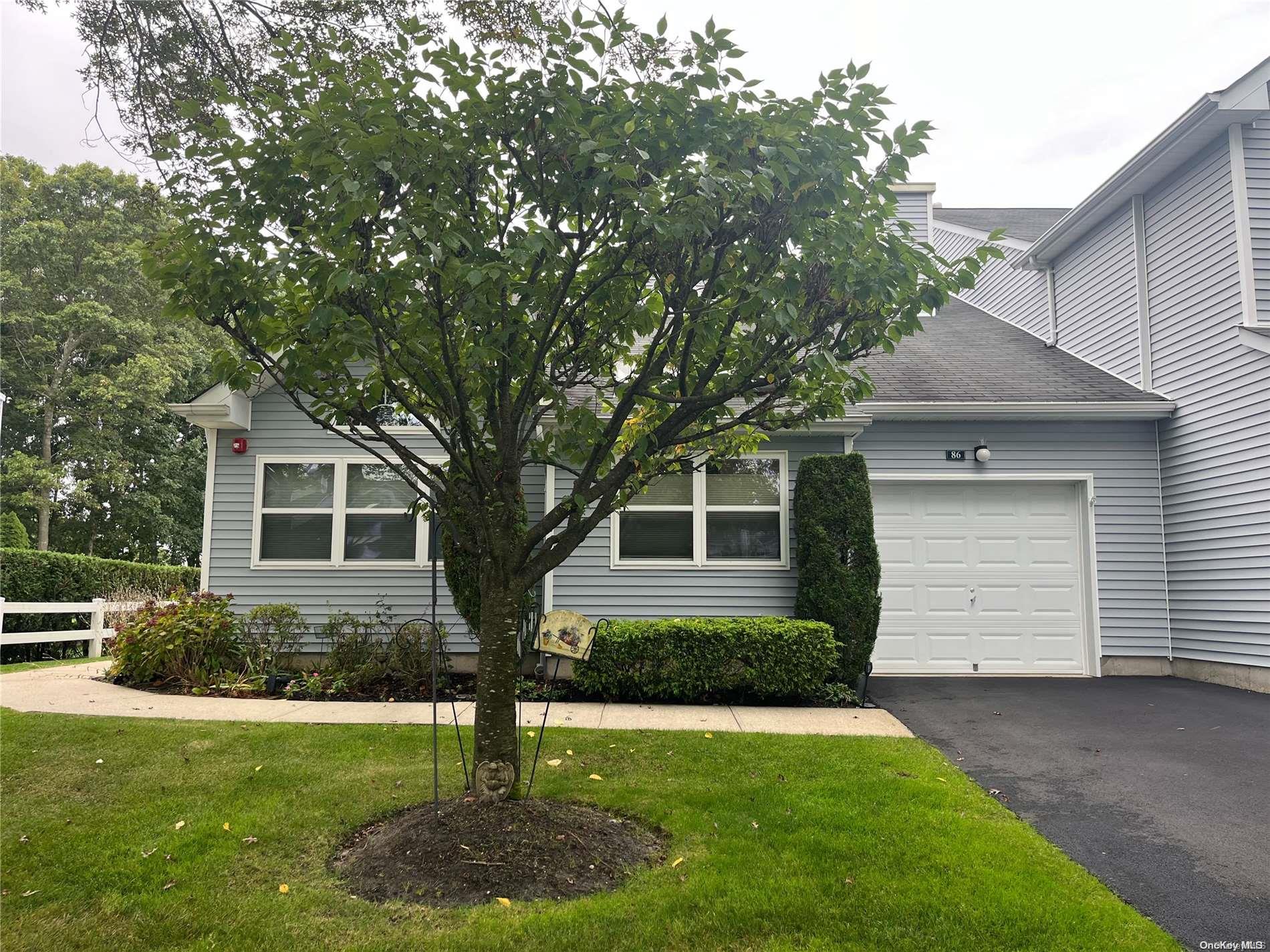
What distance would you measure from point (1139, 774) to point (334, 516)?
8.16 m

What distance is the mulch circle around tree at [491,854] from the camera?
3.41m

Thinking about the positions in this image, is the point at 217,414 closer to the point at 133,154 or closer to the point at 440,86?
the point at 133,154

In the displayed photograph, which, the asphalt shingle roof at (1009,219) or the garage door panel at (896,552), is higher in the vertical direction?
the asphalt shingle roof at (1009,219)

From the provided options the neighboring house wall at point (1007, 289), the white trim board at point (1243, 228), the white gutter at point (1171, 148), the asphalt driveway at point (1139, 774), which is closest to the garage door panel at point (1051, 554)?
the asphalt driveway at point (1139, 774)

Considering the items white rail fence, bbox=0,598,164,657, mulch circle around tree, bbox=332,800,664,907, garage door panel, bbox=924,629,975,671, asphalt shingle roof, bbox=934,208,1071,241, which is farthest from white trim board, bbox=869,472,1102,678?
white rail fence, bbox=0,598,164,657

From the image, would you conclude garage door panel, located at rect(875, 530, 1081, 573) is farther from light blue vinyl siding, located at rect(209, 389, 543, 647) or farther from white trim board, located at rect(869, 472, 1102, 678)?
light blue vinyl siding, located at rect(209, 389, 543, 647)

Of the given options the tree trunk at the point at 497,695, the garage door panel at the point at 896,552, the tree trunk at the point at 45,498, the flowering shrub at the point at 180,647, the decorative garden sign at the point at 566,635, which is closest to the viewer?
the tree trunk at the point at 497,695

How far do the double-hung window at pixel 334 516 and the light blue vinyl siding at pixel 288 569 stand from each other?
0.13 metres

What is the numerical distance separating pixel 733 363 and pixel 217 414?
7.03 meters

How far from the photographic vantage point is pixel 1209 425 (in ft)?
29.5

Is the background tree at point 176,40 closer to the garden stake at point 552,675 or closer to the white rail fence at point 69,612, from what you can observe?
the garden stake at point 552,675

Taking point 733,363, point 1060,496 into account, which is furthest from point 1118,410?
point 733,363

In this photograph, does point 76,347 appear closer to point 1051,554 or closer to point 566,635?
point 566,635

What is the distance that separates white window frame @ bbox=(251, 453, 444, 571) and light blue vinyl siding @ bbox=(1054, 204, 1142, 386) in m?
8.97
